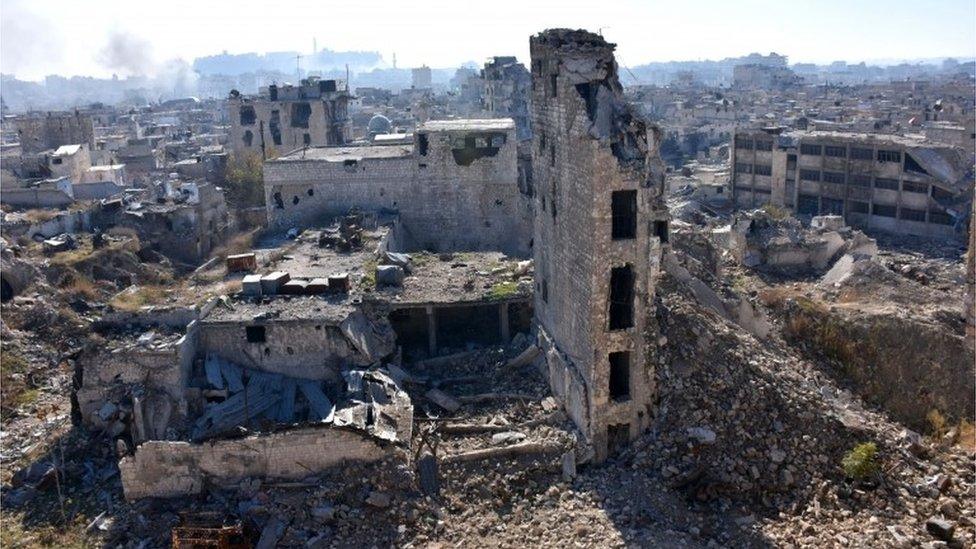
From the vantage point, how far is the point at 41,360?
21812 mm

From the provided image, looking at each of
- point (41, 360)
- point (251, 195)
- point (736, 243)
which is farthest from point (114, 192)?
point (736, 243)

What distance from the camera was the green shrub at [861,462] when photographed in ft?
45.9

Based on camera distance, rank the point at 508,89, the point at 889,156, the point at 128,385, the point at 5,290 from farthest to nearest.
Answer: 1. the point at 508,89
2. the point at 889,156
3. the point at 5,290
4. the point at 128,385

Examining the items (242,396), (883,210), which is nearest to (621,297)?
(242,396)

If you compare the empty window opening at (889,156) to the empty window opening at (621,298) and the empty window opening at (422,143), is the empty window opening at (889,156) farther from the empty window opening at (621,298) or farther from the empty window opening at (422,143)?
the empty window opening at (621,298)

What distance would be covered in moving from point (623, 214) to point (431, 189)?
1467 centimetres

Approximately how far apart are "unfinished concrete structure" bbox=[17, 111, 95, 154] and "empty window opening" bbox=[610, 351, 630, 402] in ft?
132

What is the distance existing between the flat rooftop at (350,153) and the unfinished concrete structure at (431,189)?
0.49ft

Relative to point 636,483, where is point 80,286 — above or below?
above

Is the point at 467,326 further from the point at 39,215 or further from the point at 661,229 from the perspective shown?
the point at 39,215

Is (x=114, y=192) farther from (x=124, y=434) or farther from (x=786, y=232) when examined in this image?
(x=786, y=232)

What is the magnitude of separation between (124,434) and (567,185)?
10.0 metres

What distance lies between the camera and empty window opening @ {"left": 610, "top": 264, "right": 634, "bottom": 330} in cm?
1514

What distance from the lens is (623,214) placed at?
591 inches
